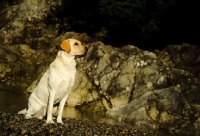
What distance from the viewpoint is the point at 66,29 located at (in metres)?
41.2

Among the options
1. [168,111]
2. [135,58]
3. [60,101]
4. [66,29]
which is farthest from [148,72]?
[66,29]

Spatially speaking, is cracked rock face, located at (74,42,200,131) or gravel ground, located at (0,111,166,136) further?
cracked rock face, located at (74,42,200,131)

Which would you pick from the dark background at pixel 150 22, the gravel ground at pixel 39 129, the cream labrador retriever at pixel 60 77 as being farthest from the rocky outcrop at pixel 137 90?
the dark background at pixel 150 22

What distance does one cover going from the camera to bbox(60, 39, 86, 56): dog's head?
9.58m

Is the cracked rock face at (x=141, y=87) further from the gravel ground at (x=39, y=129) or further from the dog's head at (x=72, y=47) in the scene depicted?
the dog's head at (x=72, y=47)

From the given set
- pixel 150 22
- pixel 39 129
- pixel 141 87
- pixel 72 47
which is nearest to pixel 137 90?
pixel 141 87

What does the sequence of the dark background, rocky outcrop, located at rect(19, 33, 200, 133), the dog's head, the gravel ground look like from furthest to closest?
the dark background → rocky outcrop, located at rect(19, 33, 200, 133) → the dog's head → the gravel ground

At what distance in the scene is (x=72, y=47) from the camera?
9.65 m

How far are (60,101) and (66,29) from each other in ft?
104

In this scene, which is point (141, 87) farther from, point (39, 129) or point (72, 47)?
point (39, 129)

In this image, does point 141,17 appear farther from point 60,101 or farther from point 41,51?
point 60,101

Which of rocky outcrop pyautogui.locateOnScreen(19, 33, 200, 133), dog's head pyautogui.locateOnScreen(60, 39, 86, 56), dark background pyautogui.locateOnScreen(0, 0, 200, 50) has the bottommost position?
rocky outcrop pyautogui.locateOnScreen(19, 33, 200, 133)

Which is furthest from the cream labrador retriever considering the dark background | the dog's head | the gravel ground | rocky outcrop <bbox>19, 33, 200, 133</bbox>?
the dark background

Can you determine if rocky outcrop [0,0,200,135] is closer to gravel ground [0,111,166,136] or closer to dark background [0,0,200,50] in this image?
dark background [0,0,200,50]
